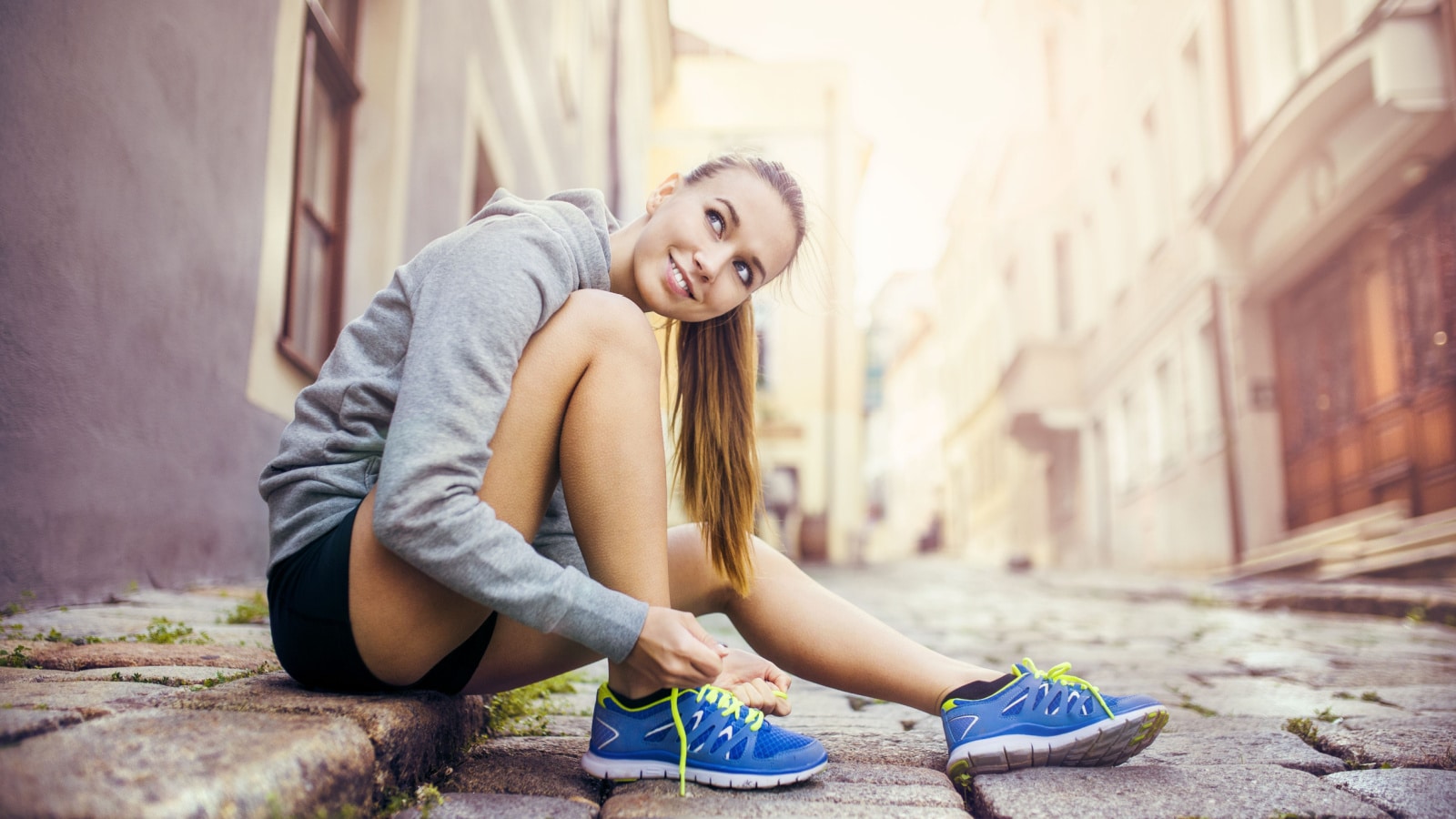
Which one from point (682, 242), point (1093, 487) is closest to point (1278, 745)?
point (682, 242)

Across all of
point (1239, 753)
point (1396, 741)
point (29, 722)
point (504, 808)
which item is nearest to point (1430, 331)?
point (1396, 741)

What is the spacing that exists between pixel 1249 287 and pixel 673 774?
Answer: 9701 millimetres

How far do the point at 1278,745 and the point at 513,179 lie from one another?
6191mm

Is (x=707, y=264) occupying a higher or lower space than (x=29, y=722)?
higher

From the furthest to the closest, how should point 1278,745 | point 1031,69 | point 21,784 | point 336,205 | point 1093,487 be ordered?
point 1031,69 → point 1093,487 → point 336,205 → point 1278,745 → point 21,784

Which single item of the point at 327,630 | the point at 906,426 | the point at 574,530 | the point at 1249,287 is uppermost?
the point at 906,426

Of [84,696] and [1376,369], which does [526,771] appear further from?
[1376,369]

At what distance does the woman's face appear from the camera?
182cm

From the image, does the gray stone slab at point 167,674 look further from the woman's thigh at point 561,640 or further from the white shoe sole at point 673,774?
the white shoe sole at point 673,774

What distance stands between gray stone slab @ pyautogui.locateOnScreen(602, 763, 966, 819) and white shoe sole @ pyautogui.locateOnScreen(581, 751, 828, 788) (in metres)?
0.01

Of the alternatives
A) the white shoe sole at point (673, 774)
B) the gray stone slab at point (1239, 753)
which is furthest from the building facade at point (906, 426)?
the white shoe sole at point (673, 774)

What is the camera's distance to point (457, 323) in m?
1.41

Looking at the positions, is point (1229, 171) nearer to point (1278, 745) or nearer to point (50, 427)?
point (1278, 745)

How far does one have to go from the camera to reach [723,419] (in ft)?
6.63
